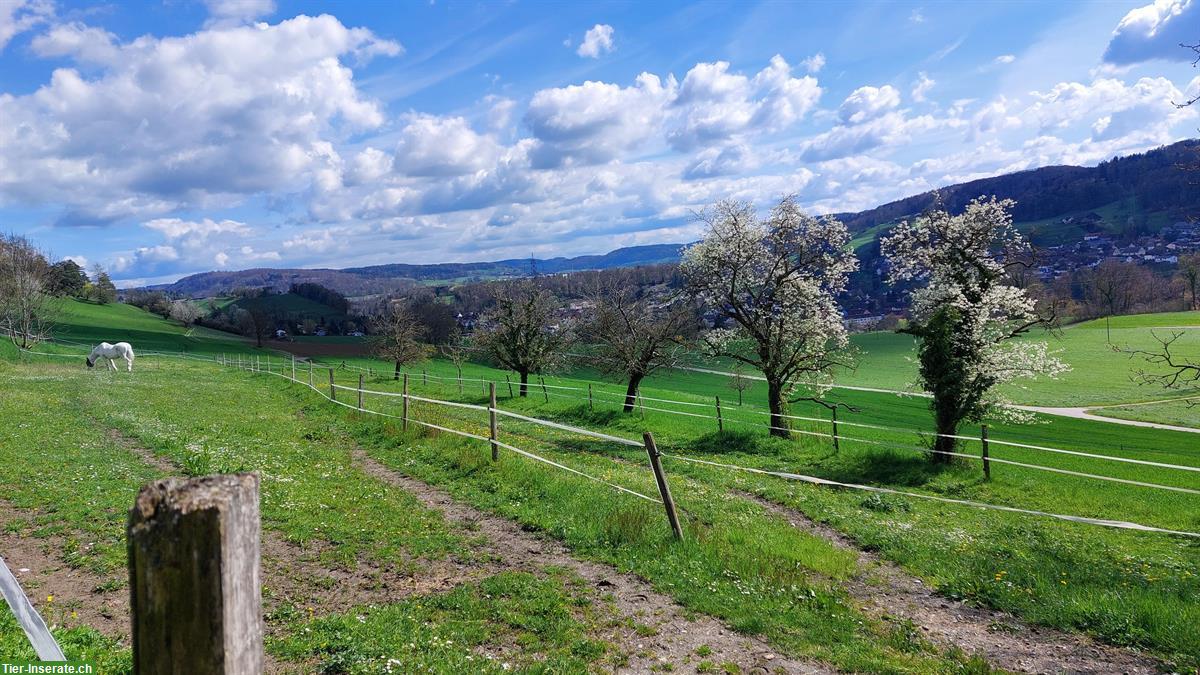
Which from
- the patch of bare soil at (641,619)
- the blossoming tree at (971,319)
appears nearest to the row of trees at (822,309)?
the blossoming tree at (971,319)

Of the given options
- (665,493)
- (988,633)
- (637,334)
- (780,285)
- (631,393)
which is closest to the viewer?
(988,633)

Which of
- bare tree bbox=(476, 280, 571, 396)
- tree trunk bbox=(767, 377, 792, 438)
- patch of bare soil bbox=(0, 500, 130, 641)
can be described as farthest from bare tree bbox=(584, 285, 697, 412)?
patch of bare soil bbox=(0, 500, 130, 641)

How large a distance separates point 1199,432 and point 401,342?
61.4 m

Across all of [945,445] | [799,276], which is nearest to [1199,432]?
[945,445]

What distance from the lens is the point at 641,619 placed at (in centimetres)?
691

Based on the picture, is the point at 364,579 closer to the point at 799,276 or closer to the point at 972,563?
the point at 972,563

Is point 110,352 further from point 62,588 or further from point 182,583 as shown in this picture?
point 182,583

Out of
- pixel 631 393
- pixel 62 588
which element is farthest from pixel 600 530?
pixel 631 393

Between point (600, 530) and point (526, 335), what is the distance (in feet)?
122

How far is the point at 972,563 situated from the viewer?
29.9ft

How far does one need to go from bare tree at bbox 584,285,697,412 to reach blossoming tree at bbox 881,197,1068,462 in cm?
1267

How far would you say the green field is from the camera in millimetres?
6410

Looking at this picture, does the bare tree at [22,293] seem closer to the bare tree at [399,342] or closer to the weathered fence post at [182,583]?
the bare tree at [399,342]

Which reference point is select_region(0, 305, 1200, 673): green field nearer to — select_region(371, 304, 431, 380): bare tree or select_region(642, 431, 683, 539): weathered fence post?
select_region(642, 431, 683, 539): weathered fence post
